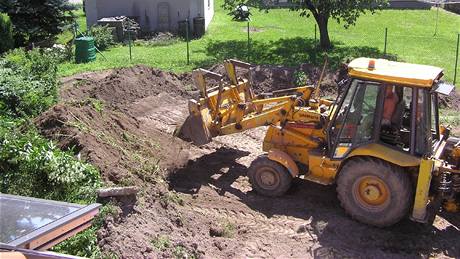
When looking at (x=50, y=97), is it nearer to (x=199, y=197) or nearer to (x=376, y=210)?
(x=199, y=197)

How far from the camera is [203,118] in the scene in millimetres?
10719

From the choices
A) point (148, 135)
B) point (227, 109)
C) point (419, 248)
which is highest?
point (227, 109)

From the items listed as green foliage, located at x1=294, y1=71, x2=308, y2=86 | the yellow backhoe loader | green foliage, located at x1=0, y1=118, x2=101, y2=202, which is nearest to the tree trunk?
green foliage, located at x1=294, y1=71, x2=308, y2=86

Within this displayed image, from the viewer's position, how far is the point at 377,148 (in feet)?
28.8

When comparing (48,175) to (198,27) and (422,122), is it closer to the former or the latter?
(422,122)

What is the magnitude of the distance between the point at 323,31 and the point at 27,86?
46.1ft

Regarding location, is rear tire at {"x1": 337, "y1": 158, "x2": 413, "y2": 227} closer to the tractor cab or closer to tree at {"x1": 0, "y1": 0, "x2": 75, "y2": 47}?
the tractor cab

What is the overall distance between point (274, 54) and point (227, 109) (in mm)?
11892

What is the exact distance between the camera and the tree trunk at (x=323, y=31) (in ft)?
73.9

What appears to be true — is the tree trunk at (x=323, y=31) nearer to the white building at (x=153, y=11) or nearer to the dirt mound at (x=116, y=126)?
the white building at (x=153, y=11)

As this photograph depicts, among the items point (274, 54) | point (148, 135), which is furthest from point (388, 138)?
point (274, 54)

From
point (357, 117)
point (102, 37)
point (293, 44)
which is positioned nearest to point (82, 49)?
point (102, 37)

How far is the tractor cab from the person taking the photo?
8.46 m

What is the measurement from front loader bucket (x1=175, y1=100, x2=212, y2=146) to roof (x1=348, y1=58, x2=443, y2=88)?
3.14m
